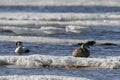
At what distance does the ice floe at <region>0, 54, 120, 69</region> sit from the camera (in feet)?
57.3

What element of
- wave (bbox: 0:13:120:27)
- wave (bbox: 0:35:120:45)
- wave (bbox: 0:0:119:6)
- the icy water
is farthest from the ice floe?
wave (bbox: 0:0:119:6)

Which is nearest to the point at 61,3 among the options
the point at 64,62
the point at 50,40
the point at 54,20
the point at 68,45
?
the point at 54,20

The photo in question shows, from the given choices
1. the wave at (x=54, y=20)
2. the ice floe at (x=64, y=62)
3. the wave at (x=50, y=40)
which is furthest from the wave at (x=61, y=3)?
the ice floe at (x=64, y=62)

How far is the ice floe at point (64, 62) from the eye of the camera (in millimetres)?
17469

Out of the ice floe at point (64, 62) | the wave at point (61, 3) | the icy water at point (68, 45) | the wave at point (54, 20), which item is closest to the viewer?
the icy water at point (68, 45)

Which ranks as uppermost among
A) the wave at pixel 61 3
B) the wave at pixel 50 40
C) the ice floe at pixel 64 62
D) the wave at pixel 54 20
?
the ice floe at pixel 64 62

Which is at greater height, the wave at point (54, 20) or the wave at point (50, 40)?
the wave at point (50, 40)

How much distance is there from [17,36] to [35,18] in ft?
41.3

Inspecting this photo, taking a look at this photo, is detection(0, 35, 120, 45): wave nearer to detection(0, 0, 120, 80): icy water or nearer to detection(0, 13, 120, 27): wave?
detection(0, 0, 120, 80): icy water

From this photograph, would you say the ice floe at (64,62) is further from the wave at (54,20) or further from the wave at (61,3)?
the wave at (61,3)

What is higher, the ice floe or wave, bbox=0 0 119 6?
the ice floe

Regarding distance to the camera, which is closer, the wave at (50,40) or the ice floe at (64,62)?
the ice floe at (64,62)

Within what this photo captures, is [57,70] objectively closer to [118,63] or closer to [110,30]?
[118,63]

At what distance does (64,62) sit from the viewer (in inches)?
696
